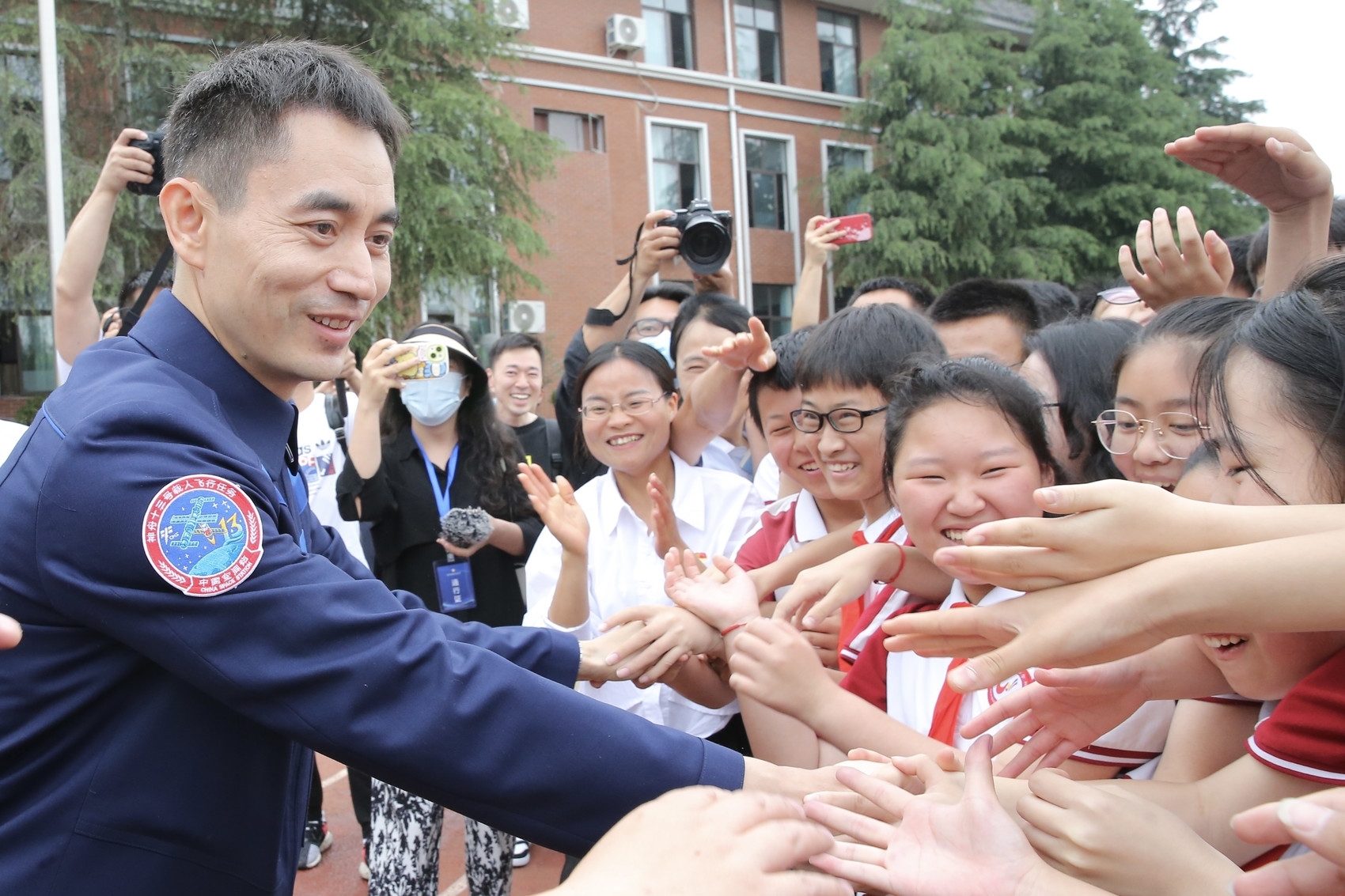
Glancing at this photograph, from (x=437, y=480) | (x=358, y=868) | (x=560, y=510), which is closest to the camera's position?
(x=560, y=510)

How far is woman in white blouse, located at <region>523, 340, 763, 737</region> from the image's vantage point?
2.45 meters

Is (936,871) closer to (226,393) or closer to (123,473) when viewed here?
(123,473)

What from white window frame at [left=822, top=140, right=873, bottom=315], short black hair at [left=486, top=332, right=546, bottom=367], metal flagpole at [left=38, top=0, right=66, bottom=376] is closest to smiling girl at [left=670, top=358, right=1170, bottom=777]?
short black hair at [left=486, top=332, right=546, bottom=367]

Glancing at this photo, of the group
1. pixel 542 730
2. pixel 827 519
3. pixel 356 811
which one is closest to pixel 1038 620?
pixel 542 730

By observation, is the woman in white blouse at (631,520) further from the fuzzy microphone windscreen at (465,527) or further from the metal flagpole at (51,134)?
the metal flagpole at (51,134)

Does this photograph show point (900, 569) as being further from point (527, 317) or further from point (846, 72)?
point (846, 72)

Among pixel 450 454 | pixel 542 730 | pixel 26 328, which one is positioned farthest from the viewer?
pixel 26 328

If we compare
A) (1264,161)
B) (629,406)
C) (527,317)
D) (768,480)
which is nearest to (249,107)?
(629,406)

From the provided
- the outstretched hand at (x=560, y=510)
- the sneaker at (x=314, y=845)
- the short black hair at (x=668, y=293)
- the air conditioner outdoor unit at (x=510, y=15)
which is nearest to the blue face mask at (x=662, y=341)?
the short black hair at (x=668, y=293)

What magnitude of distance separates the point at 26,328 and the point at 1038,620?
15477 millimetres

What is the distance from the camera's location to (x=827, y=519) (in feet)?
8.10

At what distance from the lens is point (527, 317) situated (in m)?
16.1

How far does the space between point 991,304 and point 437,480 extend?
6.58ft

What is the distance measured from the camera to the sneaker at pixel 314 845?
3.80 metres
